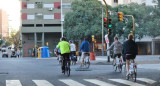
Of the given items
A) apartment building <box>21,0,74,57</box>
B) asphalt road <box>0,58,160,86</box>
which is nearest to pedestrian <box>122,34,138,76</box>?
asphalt road <box>0,58,160,86</box>

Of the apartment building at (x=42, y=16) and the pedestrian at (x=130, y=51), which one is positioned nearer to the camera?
the pedestrian at (x=130, y=51)

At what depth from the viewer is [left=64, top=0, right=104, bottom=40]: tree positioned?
69.6 metres

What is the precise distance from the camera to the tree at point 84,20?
228 feet

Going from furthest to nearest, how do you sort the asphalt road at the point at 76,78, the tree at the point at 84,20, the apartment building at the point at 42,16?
the apartment building at the point at 42,16
the tree at the point at 84,20
the asphalt road at the point at 76,78

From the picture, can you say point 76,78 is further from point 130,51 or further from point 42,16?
point 42,16

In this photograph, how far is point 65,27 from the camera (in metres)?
72.9

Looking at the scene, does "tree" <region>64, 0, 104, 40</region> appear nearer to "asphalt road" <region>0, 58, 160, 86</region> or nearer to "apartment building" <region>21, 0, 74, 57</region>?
"apartment building" <region>21, 0, 74, 57</region>

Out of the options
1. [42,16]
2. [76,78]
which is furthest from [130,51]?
[42,16]

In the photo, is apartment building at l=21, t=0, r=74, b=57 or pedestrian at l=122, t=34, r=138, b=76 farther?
apartment building at l=21, t=0, r=74, b=57

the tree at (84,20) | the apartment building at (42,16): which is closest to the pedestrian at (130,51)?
the tree at (84,20)

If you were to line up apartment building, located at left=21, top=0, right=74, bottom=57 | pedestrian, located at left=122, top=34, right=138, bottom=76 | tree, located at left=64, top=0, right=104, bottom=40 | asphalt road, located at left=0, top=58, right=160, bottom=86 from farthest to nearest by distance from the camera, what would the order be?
apartment building, located at left=21, top=0, right=74, bottom=57, tree, located at left=64, top=0, right=104, bottom=40, pedestrian, located at left=122, top=34, right=138, bottom=76, asphalt road, located at left=0, top=58, right=160, bottom=86

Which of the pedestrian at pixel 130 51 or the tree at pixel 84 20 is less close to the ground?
the tree at pixel 84 20

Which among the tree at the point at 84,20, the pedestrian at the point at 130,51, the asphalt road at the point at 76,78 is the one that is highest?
the tree at the point at 84,20

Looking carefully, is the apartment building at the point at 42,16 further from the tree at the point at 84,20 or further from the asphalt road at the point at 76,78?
the asphalt road at the point at 76,78
